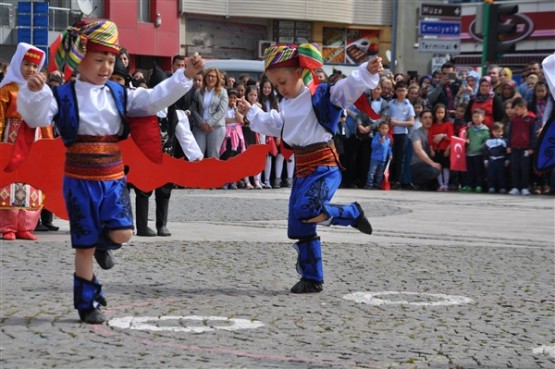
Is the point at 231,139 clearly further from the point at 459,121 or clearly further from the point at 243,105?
the point at 243,105

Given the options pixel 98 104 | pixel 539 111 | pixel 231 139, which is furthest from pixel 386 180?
pixel 98 104

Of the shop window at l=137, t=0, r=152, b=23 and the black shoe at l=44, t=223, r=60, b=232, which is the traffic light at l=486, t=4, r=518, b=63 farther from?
the shop window at l=137, t=0, r=152, b=23

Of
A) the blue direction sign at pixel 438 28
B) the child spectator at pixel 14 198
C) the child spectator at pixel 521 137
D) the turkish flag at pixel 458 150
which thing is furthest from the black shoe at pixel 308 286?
the blue direction sign at pixel 438 28

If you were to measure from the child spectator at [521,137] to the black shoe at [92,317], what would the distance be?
491 inches

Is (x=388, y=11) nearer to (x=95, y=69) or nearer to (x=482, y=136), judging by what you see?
(x=482, y=136)

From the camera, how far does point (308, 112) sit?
28.1ft

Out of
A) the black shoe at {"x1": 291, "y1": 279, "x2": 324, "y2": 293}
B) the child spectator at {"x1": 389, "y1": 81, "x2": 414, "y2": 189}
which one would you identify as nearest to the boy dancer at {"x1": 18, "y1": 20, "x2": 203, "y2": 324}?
the black shoe at {"x1": 291, "y1": 279, "x2": 324, "y2": 293}

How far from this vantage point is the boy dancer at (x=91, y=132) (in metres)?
7.06

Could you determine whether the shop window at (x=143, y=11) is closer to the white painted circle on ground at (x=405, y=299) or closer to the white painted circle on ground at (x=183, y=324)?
the white painted circle on ground at (x=405, y=299)

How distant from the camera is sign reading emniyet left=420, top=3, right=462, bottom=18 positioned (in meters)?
23.3

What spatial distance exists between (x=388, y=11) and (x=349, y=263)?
1446 inches

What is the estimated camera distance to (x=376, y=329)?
7.06m

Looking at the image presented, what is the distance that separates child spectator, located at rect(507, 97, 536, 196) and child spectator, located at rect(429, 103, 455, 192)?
1185mm

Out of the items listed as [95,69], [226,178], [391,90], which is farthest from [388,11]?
[95,69]
